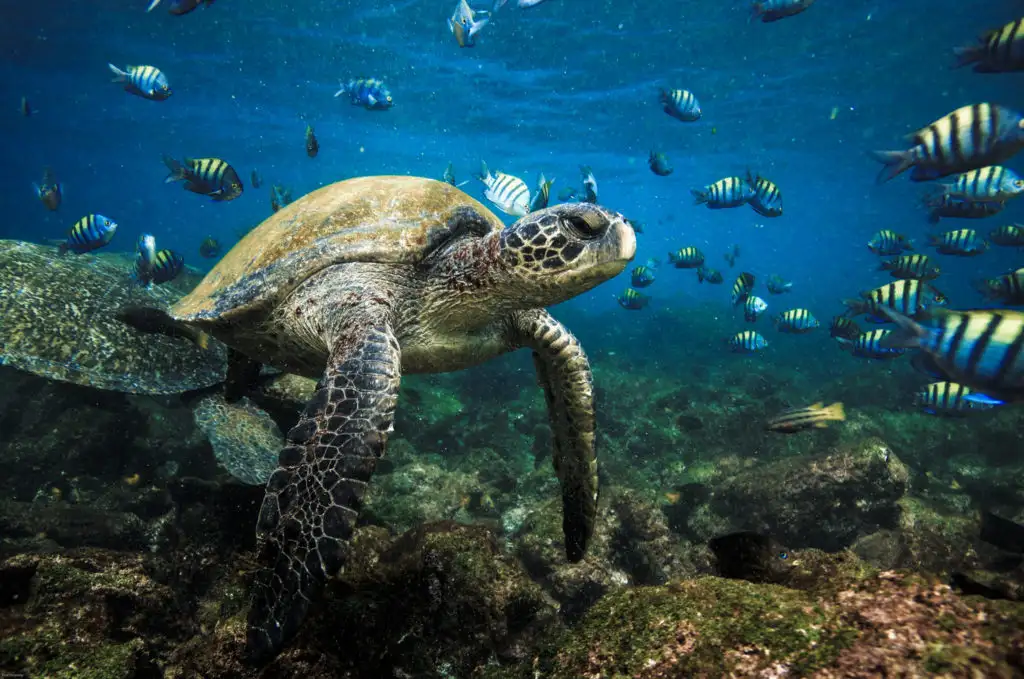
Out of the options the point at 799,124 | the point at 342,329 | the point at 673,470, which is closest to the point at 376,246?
the point at 342,329

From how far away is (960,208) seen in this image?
20.0 ft

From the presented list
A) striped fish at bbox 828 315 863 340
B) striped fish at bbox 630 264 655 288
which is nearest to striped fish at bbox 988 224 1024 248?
striped fish at bbox 828 315 863 340

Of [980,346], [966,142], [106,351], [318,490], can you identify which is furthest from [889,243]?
[106,351]

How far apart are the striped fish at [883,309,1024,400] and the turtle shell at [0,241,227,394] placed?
6.63 meters

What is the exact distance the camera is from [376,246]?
135 inches

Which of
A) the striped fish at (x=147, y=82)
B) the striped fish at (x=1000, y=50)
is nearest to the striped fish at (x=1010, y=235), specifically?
the striped fish at (x=1000, y=50)

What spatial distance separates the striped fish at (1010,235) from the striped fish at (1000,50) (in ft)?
12.9

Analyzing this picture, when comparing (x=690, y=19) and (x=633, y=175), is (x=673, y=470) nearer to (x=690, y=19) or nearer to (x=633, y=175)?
(x=690, y=19)

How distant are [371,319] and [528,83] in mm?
26711

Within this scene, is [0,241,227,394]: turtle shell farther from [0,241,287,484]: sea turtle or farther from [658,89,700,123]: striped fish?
[658,89,700,123]: striped fish

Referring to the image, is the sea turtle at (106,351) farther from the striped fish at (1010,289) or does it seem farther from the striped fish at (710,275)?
the striped fish at (710,275)

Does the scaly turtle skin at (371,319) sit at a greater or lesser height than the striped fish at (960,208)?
lesser

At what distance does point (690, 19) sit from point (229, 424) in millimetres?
21731

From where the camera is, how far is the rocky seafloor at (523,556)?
1.32 m
